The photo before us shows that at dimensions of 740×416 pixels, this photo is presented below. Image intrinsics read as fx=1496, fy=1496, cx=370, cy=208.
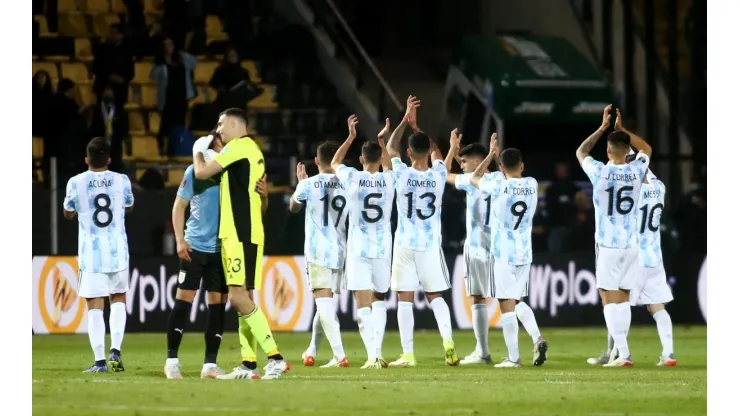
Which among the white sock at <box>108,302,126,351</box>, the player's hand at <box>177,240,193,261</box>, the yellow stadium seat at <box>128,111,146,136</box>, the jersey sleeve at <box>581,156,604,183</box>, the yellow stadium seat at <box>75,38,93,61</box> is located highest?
the yellow stadium seat at <box>75,38,93,61</box>

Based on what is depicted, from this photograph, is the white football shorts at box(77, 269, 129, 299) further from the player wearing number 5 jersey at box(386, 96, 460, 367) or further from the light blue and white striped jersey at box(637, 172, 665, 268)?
the light blue and white striped jersey at box(637, 172, 665, 268)

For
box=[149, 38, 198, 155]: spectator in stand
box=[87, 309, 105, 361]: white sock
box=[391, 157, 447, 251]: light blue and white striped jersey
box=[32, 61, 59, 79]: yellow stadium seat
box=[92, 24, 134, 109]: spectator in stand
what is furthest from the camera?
box=[32, 61, 59, 79]: yellow stadium seat

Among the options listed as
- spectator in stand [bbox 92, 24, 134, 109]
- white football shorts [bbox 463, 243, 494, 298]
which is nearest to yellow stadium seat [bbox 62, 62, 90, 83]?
spectator in stand [bbox 92, 24, 134, 109]

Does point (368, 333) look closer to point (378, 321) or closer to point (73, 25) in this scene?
point (378, 321)

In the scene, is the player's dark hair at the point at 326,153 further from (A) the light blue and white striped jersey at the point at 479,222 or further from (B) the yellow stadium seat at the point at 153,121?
(B) the yellow stadium seat at the point at 153,121

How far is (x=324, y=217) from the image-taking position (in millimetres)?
10820

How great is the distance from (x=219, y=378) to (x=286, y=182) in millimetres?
6016

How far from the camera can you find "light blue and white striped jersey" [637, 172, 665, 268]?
435 inches

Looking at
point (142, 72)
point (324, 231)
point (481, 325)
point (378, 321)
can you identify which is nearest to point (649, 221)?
point (481, 325)

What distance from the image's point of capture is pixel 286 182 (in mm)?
15227

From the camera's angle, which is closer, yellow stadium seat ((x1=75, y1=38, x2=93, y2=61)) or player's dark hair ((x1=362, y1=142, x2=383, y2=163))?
player's dark hair ((x1=362, y1=142, x2=383, y2=163))

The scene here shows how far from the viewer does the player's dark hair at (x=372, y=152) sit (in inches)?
416

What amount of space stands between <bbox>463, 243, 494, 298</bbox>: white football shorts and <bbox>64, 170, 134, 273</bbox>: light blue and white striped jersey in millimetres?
2518

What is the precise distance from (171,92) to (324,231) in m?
5.86
